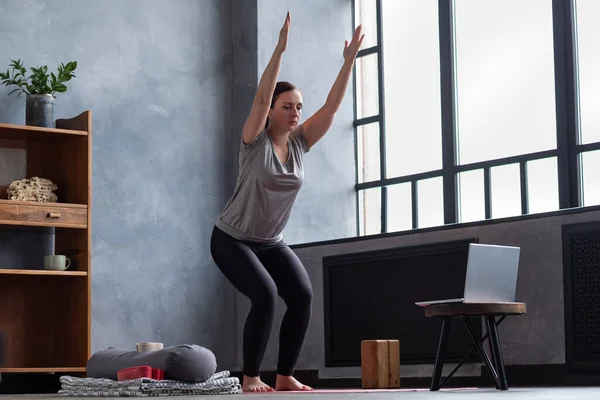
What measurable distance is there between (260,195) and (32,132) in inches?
77.3

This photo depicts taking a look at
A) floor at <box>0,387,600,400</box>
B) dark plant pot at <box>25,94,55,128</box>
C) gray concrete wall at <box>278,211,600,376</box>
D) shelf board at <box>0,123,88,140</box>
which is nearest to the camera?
floor at <box>0,387,600,400</box>

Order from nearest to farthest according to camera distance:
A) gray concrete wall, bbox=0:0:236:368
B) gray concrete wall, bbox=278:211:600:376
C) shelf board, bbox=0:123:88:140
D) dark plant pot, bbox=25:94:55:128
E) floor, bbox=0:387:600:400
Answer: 1. floor, bbox=0:387:600:400
2. gray concrete wall, bbox=278:211:600:376
3. shelf board, bbox=0:123:88:140
4. dark plant pot, bbox=25:94:55:128
5. gray concrete wall, bbox=0:0:236:368

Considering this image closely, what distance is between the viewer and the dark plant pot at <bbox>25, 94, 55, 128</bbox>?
5125 mm

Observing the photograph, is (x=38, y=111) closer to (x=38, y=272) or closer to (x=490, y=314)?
(x=38, y=272)

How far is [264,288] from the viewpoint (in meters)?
3.52

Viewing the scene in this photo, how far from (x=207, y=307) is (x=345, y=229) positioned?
1.01 meters

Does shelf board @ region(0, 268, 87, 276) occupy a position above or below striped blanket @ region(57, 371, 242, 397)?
above

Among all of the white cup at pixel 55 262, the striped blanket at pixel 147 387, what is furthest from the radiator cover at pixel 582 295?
the white cup at pixel 55 262

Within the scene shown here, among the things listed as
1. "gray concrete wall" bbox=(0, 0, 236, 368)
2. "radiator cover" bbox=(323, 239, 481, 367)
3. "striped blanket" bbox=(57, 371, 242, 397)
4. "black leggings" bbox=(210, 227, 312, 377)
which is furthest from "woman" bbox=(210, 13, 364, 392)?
"gray concrete wall" bbox=(0, 0, 236, 368)

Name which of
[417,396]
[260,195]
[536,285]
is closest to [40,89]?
[260,195]

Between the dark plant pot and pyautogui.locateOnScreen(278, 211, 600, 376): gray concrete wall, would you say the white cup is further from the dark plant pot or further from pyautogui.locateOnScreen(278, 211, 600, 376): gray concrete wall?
pyautogui.locateOnScreen(278, 211, 600, 376): gray concrete wall

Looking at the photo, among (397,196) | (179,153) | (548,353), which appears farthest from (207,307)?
(548,353)

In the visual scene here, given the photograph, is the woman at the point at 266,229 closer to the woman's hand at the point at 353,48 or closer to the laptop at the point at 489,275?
the woman's hand at the point at 353,48

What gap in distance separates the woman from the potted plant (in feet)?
6.09
